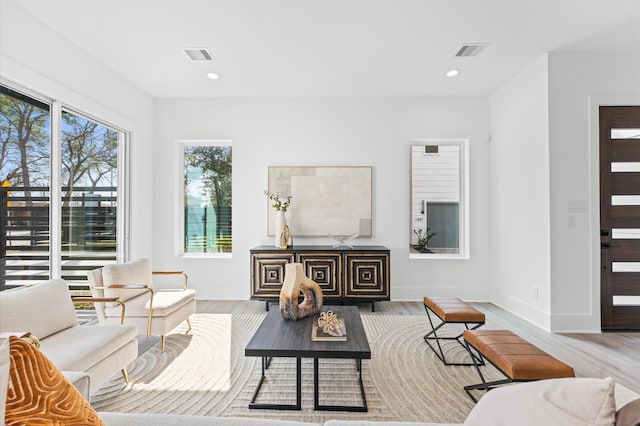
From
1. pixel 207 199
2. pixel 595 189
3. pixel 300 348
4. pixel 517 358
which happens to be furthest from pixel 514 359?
pixel 207 199

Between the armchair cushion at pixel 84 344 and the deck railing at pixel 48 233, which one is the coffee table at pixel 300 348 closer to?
the armchair cushion at pixel 84 344

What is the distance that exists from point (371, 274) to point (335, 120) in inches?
87.9

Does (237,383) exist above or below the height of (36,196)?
below

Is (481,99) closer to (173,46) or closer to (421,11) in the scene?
(421,11)

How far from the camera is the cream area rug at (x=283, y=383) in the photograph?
80.9 inches

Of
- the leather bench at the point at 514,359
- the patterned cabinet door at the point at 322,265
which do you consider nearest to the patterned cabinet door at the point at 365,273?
the patterned cabinet door at the point at 322,265

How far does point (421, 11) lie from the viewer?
274 centimetres

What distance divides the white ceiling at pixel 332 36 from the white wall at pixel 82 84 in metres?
0.13

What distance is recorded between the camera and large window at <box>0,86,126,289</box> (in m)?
2.70

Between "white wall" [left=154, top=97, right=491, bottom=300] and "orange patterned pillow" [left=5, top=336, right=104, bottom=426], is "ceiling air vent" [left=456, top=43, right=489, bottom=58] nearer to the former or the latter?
"white wall" [left=154, top=97, right=491, bottom=300]

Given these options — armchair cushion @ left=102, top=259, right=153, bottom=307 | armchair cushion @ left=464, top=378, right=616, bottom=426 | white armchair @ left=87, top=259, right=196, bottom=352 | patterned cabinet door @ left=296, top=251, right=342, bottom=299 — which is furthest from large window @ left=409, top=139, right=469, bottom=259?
armchair cushion @ left=464, top=378, right=616, bottom=426

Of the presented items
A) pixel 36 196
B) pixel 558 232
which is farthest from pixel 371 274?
pixel 36 196

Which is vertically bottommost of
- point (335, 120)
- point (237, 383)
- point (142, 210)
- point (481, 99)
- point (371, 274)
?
point (237, 383)

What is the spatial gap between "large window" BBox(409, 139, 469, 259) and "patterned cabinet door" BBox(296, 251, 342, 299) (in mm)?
1302
